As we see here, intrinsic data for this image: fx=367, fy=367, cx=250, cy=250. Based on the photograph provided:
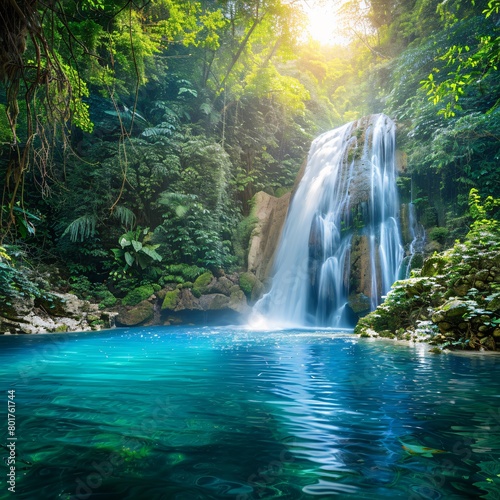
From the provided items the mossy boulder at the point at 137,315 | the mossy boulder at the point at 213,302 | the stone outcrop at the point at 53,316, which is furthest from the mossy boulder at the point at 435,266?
the stone outcrop at the point at 53,316

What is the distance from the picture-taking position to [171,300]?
45.6 ft

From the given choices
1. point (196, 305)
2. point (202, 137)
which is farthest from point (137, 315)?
point (202, 137)

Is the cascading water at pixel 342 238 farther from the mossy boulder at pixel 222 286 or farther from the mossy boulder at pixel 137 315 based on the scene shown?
the mossy boulder at pixel 137 315

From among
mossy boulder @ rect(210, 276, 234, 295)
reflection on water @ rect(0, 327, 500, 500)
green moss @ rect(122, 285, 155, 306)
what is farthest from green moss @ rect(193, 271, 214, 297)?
reflection on water @ rect(0, 327, 500, 500)

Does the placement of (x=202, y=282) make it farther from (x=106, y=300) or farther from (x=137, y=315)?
(x=106, y=300)

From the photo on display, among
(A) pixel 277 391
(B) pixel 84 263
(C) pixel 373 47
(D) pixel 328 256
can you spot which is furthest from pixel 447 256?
(C) pixel 373 47

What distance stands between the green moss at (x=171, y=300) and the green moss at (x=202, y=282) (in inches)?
29.0

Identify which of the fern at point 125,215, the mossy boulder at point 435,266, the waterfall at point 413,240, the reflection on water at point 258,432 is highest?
the fern at point 125,215

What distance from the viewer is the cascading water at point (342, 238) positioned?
13141 mm

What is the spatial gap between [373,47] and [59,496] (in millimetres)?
27962

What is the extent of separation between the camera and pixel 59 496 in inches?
54.1

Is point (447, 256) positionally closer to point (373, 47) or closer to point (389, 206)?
point (389, 206)

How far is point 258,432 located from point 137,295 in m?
12.4

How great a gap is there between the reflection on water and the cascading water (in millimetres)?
9045
